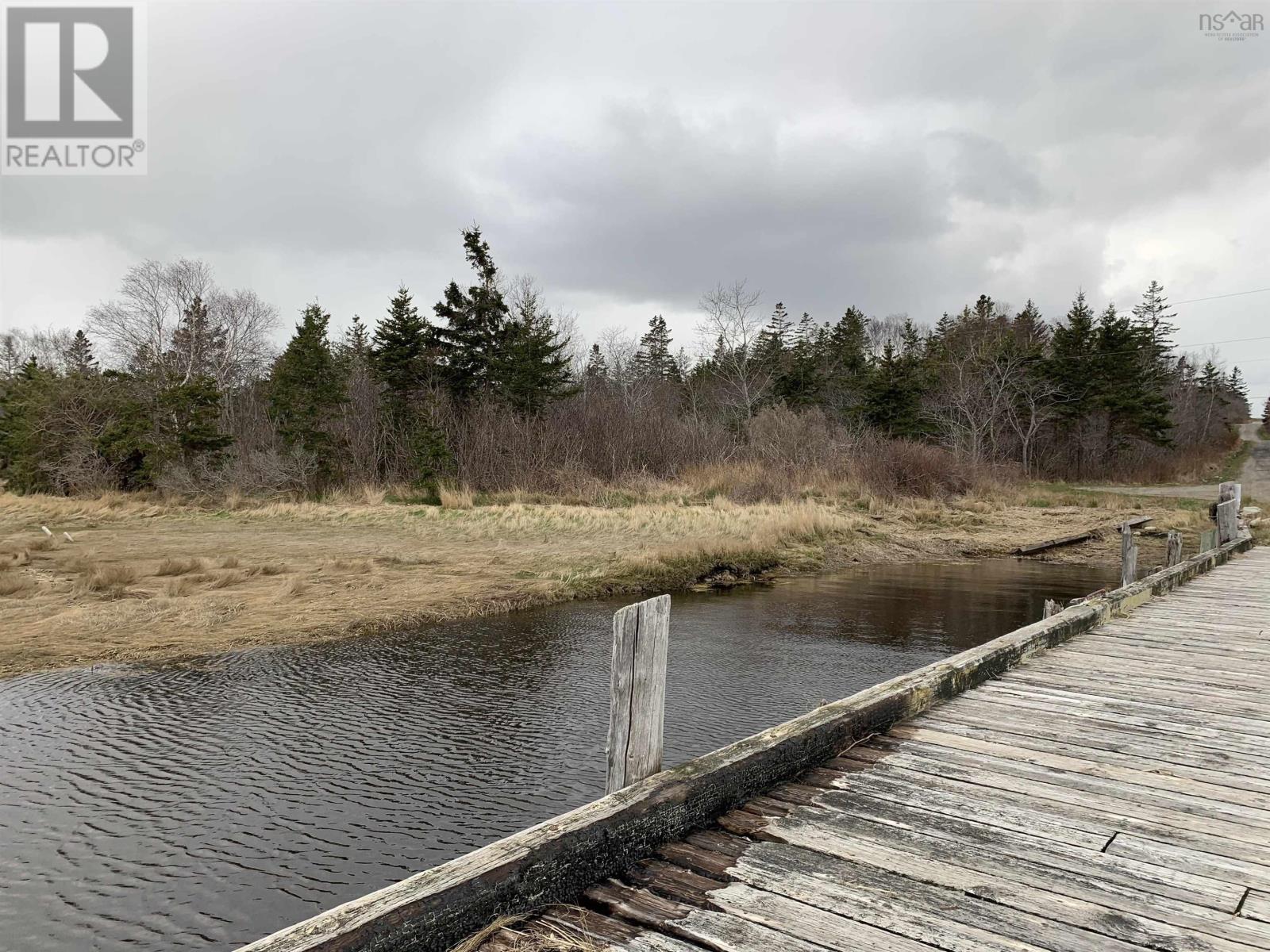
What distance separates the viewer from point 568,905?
8.41 ft

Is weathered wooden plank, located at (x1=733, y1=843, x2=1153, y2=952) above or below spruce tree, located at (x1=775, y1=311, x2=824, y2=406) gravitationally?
below

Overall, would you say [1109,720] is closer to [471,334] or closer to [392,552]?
[392,552]

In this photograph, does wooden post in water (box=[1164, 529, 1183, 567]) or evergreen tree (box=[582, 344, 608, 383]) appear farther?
evergreen tree (box=[582, 344, 608, 383])

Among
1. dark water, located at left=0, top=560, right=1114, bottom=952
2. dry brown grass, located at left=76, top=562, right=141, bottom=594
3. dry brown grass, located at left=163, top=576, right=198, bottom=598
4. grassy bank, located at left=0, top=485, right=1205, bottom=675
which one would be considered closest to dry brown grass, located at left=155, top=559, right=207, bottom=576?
grassy bank, located at left=0, top=485, right=1205, bottom=675

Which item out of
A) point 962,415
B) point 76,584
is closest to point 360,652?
point 76,584

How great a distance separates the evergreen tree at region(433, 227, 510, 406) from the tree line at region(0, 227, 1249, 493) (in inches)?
3.1

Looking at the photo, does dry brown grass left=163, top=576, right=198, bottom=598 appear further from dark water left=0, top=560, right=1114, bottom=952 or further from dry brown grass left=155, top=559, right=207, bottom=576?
dark water left=0, top=560, right=1114, bottom=952

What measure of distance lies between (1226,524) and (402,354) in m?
29.7

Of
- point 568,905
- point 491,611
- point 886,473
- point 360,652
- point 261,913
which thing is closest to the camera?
point 568,905

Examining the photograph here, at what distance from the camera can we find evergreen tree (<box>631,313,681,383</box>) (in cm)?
6520

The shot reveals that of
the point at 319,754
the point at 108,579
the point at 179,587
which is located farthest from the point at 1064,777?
the point at 108,579

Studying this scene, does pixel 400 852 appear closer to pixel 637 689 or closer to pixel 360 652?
pixel 637 689

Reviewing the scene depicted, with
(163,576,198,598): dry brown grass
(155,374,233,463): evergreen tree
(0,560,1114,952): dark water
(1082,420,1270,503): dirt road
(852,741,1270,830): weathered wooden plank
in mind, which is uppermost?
(155,374,233,463): evergreen tree

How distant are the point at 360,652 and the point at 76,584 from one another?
625 centimetres
